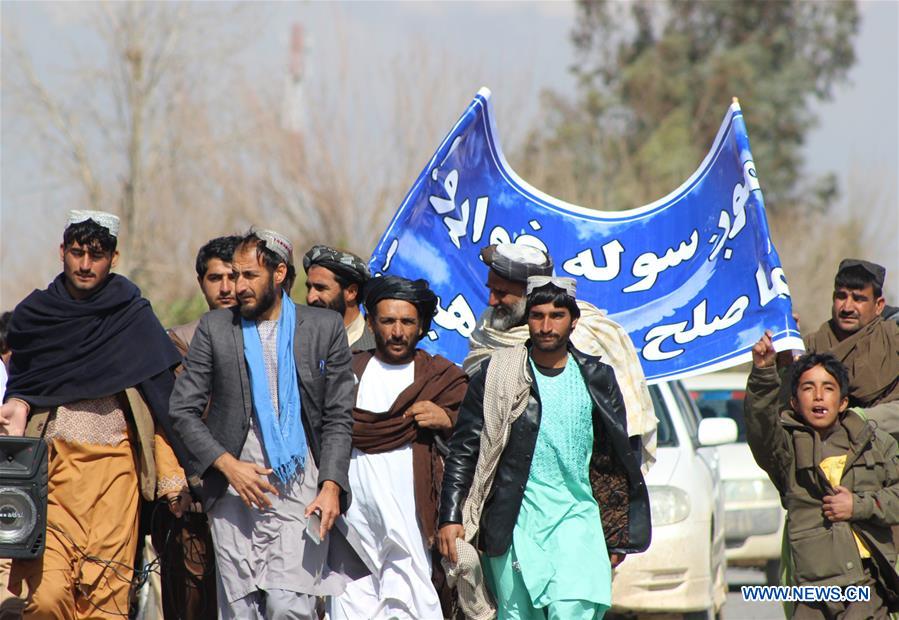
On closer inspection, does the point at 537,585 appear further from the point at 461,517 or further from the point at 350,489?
the point at 350,489

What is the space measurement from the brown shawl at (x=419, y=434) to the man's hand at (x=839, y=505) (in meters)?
1.70

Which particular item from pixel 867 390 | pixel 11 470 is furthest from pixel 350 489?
pixel 867 390

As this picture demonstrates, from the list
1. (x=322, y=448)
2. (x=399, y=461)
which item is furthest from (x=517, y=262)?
(x=322, y=448)

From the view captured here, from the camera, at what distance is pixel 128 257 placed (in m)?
22.2

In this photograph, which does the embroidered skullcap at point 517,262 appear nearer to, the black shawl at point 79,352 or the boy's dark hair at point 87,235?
the black shawl at point 79,352

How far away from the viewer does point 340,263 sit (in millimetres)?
7766

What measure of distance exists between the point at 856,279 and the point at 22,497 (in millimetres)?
4015

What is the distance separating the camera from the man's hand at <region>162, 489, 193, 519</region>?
21.7 ft

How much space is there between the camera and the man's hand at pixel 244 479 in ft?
19.8

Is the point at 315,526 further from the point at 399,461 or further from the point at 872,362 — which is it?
the point at 872,362

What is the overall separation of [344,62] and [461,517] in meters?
18.0

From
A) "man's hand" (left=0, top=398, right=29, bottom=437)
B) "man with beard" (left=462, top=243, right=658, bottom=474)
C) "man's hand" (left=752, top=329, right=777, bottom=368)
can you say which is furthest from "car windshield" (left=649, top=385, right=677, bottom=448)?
"man's hand" (left=0, top=398, right=29, bottom=437)

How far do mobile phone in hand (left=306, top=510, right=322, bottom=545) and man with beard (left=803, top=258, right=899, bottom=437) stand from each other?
8.56ft

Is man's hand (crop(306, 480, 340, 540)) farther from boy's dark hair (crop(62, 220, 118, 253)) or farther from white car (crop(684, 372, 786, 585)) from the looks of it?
white car (crop(684, 372, 786, 585))
